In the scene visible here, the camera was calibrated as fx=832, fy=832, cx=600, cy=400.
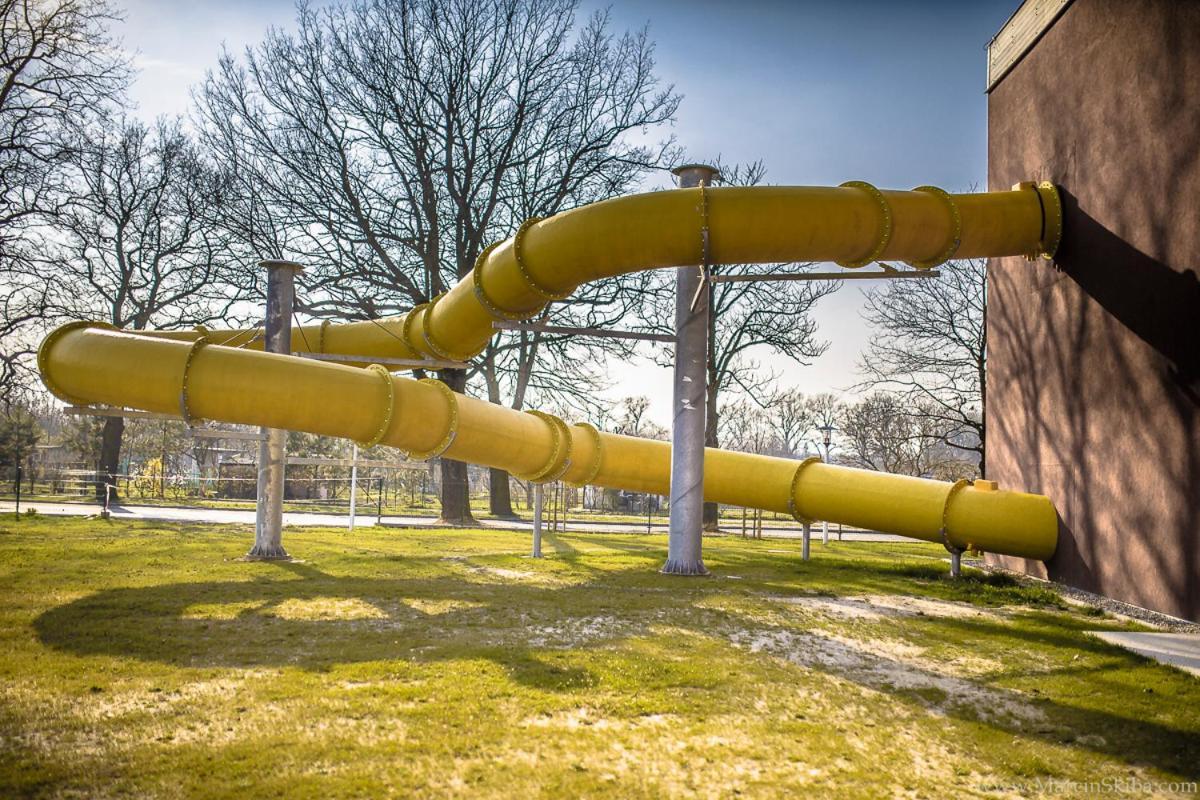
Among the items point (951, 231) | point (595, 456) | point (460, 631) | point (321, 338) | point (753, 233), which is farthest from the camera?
point (321, 338)

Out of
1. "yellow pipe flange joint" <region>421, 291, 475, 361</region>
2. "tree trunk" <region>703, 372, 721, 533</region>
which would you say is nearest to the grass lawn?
"yellow pipe flange joint" <region>421, 291, 475, 361</region>

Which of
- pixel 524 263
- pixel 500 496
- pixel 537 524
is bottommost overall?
pixel 500 496

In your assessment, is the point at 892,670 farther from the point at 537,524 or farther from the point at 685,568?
the point at 537,524

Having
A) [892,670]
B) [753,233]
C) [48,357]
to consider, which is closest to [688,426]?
[753,233]

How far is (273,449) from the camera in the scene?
37.8 ft

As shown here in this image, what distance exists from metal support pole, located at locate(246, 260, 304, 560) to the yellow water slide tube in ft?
5.07

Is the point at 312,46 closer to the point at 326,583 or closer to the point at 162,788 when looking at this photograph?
the point at 326,583

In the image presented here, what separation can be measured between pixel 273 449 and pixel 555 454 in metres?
3.91

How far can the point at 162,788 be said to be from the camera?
369 cm

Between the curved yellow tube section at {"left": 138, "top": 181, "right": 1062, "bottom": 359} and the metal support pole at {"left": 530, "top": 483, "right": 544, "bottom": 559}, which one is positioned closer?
the curved yellow tube section at {"left": 138, "top": 181, "right": 1062, "bottom": 359}

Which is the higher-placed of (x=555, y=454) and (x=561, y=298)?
(x=561, y=298)

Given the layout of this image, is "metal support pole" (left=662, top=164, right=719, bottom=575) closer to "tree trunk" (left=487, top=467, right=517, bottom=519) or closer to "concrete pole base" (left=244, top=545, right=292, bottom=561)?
"concrete pole base" (left=244, top=545, right=292, bottom=561)

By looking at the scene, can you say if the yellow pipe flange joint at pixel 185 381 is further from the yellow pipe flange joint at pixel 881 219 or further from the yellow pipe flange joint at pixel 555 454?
the yellow pipe flange joint at pixel 881 219

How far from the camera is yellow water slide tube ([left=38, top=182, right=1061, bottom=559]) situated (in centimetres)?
933
